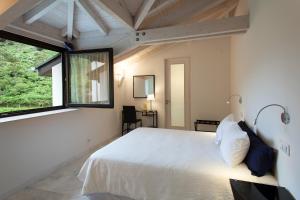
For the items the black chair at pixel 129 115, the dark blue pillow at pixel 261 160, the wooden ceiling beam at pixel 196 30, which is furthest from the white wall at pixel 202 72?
the dark blue pillow at pixel 261 160

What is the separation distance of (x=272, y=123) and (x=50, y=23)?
3362 millimetres

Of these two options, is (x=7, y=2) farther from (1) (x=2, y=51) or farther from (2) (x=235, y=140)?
(2) (x=235, y=140)

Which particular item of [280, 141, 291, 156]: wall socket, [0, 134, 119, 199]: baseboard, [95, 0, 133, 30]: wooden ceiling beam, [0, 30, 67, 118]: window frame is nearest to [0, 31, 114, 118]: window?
[0, 30, 67, 118]: window frame

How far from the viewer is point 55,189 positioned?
2553 mm

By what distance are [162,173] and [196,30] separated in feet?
7.30

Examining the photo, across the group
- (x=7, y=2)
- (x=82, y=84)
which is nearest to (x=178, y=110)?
(x=82, y=84)

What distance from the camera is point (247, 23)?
274 cm

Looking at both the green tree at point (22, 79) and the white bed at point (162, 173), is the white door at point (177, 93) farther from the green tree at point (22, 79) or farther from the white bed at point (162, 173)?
the green tree at point (22, 79)

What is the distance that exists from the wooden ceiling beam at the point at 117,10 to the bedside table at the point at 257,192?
2378mm

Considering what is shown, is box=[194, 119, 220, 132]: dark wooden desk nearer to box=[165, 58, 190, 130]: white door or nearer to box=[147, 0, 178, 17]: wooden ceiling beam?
box=[165, 58, 190, 130]: white door

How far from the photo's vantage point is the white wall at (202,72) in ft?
16.3

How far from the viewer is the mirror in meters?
5.61

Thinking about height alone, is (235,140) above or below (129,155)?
above

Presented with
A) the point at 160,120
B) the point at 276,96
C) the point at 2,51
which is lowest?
the point at 160,120
